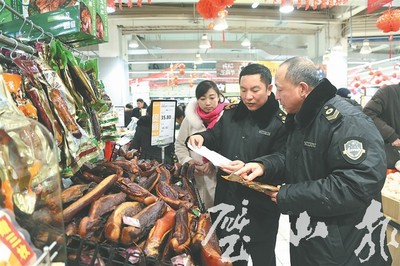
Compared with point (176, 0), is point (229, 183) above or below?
below

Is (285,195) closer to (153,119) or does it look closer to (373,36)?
(153,119)

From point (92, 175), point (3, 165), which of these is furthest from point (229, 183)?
point (3, 165)

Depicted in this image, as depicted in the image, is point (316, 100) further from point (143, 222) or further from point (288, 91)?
point (143, 222)

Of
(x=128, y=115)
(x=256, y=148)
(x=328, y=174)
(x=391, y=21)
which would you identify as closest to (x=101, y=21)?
(x=256, y=148)

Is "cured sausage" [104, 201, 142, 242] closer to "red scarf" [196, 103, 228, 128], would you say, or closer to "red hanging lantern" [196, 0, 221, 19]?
"red scarf" [196, 103, 228, 128]

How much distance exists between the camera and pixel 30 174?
77cm

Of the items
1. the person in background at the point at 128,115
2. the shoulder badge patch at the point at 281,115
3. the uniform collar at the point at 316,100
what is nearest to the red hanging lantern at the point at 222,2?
the shoulder badge patch at the point at 281,115

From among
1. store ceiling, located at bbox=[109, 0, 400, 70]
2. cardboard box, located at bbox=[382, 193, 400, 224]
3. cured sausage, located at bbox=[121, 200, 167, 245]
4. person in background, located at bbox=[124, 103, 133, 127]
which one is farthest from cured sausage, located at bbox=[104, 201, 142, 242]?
person in background, located at bbox=[124, 103, 133, 127]

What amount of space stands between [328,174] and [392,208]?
1431 millimetres

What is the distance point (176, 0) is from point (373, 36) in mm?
6840

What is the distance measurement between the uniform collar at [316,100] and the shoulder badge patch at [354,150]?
20cm

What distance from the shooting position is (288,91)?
146 cm

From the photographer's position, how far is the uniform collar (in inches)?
54.7

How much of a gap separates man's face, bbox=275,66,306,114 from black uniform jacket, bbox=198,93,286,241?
36 centimetres
